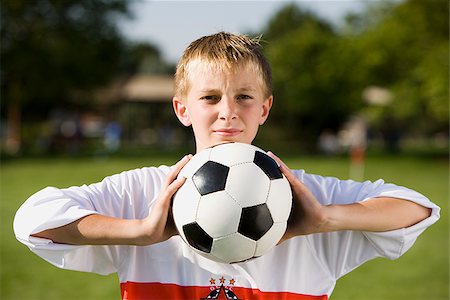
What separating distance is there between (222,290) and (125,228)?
0.61 meters

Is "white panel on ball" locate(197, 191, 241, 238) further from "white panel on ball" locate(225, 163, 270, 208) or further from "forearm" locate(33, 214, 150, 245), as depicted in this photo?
"forearm" locate(33, 214, 150, 245)

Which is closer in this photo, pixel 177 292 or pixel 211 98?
pixel 211 98

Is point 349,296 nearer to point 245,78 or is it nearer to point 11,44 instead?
point 245,78

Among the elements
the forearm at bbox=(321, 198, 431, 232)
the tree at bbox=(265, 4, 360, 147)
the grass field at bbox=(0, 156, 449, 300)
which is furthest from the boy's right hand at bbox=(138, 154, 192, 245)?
the tree at bbox=(265, 4, 360, 147)

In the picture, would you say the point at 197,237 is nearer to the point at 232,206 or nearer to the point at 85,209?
the point at 232,206

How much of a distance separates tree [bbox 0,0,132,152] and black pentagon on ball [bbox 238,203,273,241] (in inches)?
1253

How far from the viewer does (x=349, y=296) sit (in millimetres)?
7410

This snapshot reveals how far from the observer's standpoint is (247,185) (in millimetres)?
2205

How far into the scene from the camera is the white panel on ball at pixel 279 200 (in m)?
2.20

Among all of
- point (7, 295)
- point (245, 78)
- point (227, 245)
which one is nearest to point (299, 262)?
point (227, 245)

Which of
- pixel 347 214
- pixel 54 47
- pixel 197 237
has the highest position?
pixel 54 47

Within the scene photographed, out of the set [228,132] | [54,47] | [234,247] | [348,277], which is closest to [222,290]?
[234,247]

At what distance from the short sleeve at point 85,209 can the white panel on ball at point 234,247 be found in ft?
1.55

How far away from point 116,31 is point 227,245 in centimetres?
3549
